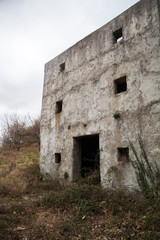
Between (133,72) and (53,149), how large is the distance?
5.01 m

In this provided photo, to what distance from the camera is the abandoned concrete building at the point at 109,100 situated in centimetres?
539

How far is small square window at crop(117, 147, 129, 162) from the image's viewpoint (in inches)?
219

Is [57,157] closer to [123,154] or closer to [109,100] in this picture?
[123,154]

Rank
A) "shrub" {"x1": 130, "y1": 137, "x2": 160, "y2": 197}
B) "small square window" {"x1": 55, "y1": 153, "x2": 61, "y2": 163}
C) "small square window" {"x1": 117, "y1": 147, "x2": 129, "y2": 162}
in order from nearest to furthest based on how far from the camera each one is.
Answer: "shrub" {"x1": 130, "y1": 137, "x2": 160, "y2": 197} < "small square window" {"x1": 117, "y1": 147, "x2": 129, "y2": 162} < "small square window" {"x1": 55, "y1": 153, "x2": 61, "y2": 163}

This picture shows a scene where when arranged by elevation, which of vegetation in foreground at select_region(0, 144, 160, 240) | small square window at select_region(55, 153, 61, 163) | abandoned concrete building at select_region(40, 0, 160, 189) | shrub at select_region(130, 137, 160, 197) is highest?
abandoned concrete building at select_region(40, 0, 160, 189)

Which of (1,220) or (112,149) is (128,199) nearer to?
(112,149)

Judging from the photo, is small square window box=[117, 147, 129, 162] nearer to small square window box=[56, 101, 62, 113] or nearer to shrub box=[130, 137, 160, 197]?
shrub box=[130, 137, 160, 197]

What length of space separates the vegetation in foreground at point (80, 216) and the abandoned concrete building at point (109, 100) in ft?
3.03

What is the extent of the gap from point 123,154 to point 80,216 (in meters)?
2.47

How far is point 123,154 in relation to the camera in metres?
5.80

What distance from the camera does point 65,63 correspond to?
8.91m

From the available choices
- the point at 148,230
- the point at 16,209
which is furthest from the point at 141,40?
the point at 16,209

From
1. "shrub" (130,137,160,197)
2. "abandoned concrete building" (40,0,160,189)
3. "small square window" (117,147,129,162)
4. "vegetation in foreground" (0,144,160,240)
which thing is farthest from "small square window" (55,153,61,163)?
"shrub" (130,137,160,197)

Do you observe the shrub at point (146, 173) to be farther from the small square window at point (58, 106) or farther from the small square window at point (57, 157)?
→ the small square window at point (58, 106)
